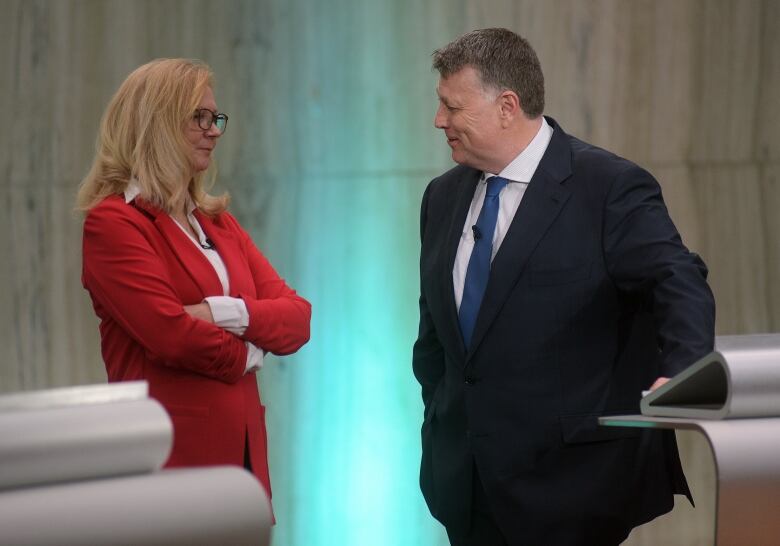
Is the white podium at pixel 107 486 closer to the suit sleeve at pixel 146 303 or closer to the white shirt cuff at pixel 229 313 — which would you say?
the suit sleeve at pixel 146 303

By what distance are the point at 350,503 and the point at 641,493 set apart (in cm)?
197

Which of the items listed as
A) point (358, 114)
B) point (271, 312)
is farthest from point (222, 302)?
point (358, 114)

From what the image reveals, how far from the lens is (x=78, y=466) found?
5.00 ft

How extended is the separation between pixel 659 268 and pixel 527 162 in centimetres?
50

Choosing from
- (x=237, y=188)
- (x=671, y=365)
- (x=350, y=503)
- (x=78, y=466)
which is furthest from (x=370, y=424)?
(x=78, y=466)

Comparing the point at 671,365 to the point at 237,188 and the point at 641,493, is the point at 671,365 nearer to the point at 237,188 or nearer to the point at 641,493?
the point at 641,493

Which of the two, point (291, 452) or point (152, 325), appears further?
point (291, 452)

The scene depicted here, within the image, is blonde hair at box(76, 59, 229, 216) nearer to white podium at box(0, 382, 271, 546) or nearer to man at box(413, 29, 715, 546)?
man at box(413, 29, 715, 546)

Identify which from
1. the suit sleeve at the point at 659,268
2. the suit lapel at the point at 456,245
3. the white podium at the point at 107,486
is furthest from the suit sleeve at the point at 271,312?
the white podium at the point at 107,486

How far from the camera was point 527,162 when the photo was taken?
9.73 feet

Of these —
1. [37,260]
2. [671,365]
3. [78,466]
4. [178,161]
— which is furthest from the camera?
[37,260]

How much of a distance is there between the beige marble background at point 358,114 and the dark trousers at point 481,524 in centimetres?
171

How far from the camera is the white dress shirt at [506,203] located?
291cm

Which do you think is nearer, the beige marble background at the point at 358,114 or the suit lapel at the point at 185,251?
the suit lapel at the point at 185,251
